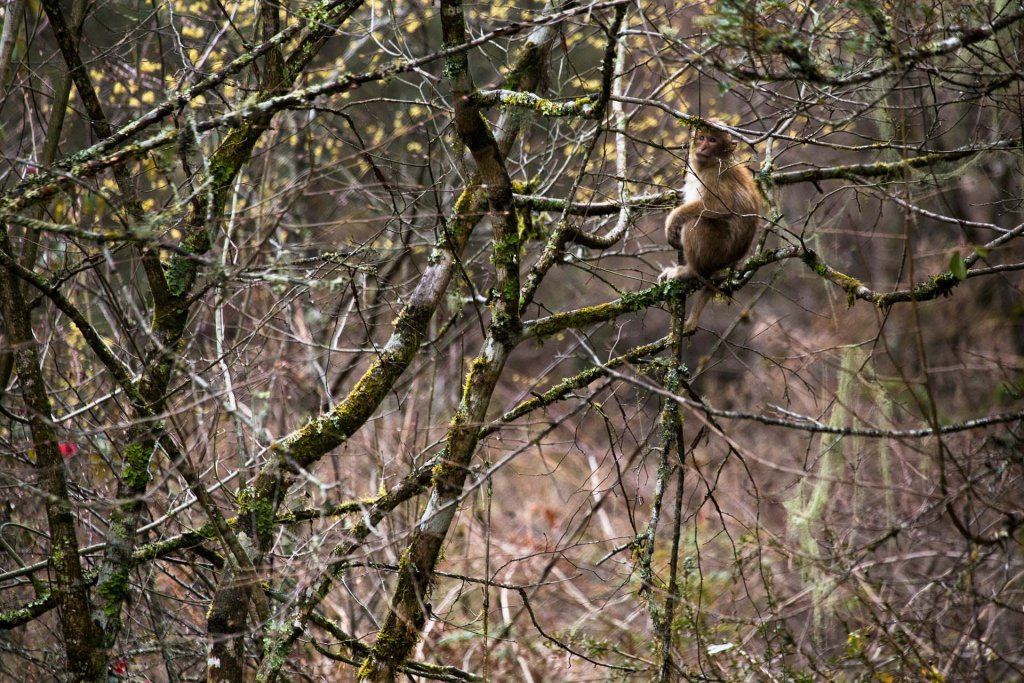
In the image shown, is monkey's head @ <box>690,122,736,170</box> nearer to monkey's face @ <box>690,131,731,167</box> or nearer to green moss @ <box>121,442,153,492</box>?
monkey's face @ <box>690,131,731,167</box>

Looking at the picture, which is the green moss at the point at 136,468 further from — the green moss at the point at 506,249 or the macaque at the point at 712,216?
the macaque at the point at 712,216

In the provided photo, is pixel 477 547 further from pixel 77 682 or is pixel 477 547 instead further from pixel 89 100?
pixel 89 100

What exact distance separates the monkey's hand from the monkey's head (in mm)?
855

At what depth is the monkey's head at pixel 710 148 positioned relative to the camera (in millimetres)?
5859

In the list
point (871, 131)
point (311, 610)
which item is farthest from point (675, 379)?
point (871, 131)

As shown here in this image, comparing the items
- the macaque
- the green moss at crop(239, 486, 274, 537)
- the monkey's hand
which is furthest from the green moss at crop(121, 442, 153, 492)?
the macaque

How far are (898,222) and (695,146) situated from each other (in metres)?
10.8

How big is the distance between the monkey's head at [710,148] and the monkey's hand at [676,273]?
33.7 inches

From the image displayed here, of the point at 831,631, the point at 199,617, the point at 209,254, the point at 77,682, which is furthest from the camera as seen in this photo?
the point at 831,631

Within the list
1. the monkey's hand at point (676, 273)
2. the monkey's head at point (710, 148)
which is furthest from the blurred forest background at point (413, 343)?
the monkey's head at point (710, 148)

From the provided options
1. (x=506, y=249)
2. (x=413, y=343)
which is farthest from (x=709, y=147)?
(x=413, y=343)

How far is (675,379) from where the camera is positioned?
4281mm

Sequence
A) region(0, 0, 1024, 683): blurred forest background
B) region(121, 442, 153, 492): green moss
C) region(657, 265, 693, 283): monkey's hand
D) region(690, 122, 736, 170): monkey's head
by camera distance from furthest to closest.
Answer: region(690, 122, 736, 170): monkey's head
region(657, 265, 693, 283): monkey's hand
region(121, 442, 153, 492): green moss
region(0, 0, 1024, 683): blurred forest background

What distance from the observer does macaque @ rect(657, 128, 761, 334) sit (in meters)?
5.60
